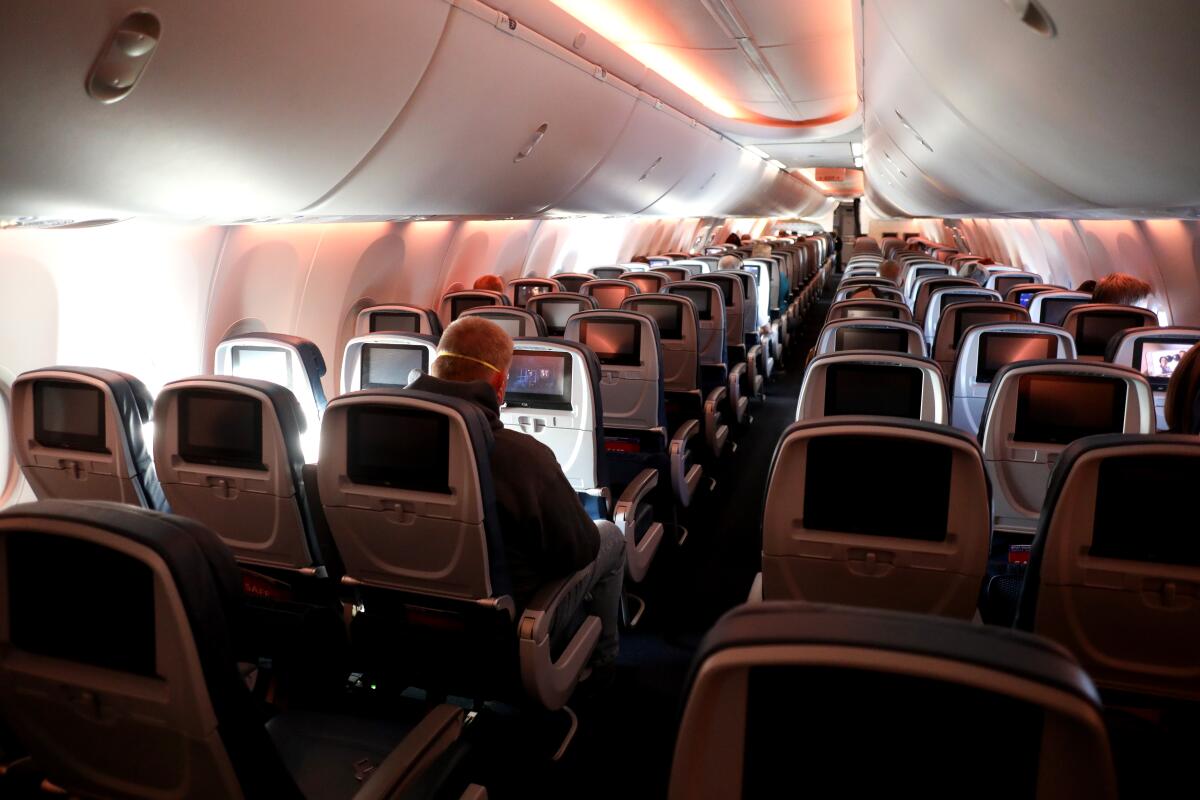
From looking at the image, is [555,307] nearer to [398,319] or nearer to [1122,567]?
[398,319]

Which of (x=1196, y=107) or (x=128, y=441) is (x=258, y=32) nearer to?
(x=128, y=441)

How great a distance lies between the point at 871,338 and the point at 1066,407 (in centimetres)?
173

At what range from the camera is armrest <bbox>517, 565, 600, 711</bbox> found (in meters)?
2.86

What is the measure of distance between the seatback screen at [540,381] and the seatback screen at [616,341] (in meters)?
1.00

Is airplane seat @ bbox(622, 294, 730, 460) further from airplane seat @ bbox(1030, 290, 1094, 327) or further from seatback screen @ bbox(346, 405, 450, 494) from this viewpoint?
seatback screen @ bbox(346, 405, 450, 494)

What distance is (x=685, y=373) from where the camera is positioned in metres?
6.54

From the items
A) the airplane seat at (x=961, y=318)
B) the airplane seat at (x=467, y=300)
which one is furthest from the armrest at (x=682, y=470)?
the airplane seat at (x=467, y=300)

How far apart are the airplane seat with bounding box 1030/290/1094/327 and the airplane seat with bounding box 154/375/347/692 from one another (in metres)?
6.52

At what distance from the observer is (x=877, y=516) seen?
2.68 meters

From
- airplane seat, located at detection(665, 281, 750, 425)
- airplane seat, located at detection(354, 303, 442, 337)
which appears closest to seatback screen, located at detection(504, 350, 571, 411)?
airplane seat, located at detection(354, 303, 442, 337)

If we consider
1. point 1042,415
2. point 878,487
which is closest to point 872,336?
point 1042,415

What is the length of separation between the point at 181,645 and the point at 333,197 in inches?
182

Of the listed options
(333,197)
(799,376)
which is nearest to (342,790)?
(333,197)

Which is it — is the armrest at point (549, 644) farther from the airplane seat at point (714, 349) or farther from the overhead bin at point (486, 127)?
the airplane seat at point (714, 349)
